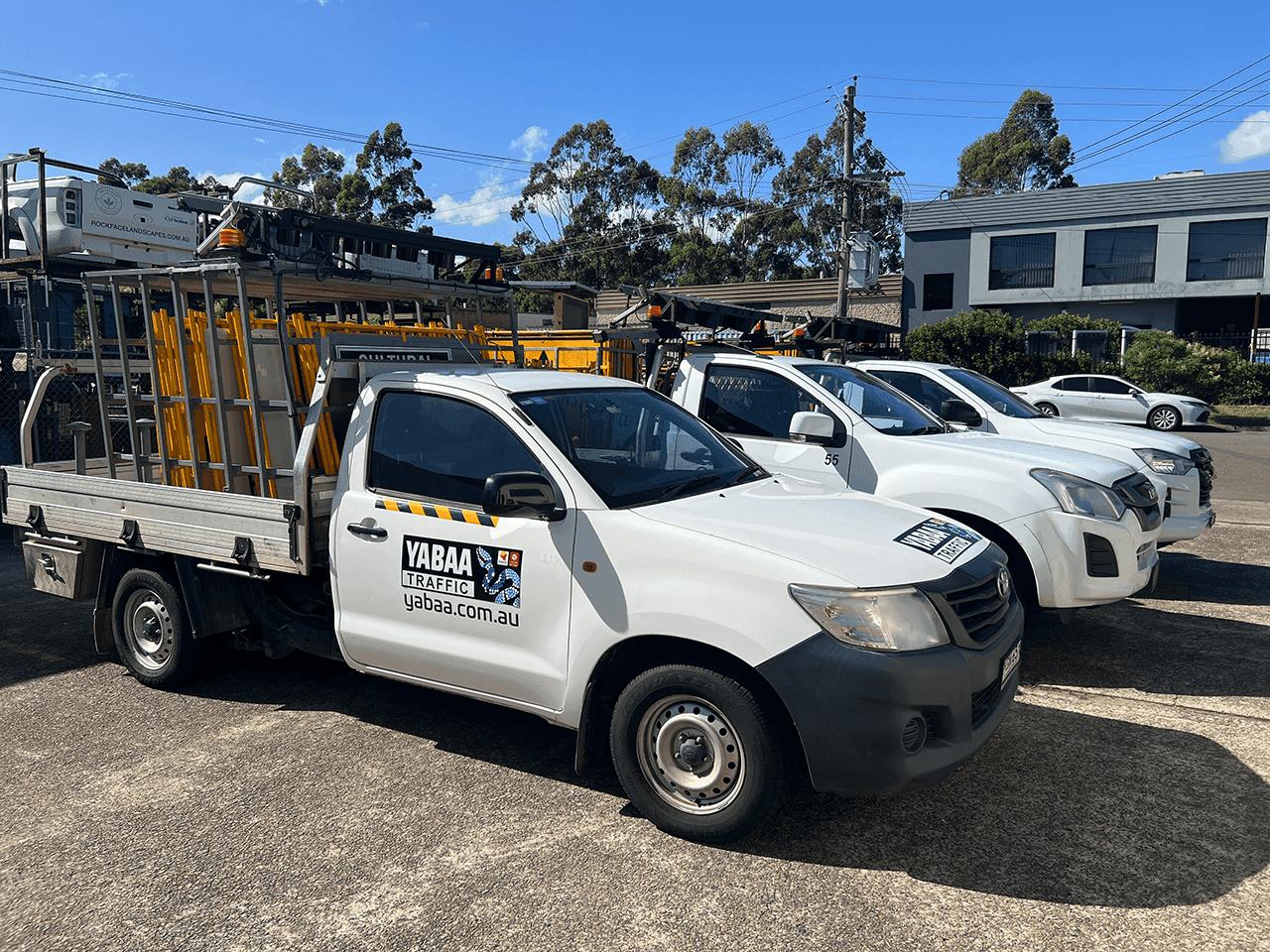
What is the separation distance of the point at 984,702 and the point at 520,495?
187 centimetres

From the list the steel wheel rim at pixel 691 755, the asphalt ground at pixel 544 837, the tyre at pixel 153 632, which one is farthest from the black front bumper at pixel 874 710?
the tyre at pixel 153 632

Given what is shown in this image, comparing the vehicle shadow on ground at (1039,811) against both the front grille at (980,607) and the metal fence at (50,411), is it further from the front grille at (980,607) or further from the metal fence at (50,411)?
the metal fence at (50,411)

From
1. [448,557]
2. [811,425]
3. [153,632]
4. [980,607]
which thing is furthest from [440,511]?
[811,425]

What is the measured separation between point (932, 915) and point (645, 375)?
16.4 ft

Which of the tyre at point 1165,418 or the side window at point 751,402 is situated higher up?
the side window at point 751,402

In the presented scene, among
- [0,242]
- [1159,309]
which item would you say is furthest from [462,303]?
[1159,309]

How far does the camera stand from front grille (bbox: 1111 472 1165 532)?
557 centimetres

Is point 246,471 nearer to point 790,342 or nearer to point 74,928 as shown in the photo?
point 74,928

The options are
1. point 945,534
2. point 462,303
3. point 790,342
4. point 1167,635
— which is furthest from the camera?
point 790,342

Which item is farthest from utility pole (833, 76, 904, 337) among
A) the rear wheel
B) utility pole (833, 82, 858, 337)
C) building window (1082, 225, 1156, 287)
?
building window (1082, 225, 1156, 287)

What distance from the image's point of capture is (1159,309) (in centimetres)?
3297

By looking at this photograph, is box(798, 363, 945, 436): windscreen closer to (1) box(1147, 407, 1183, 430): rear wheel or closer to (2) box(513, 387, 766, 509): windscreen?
(2) box(513, 387, 766, 509): windscreen

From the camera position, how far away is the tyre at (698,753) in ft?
10.6

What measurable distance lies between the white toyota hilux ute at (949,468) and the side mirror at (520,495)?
94.7 inches
